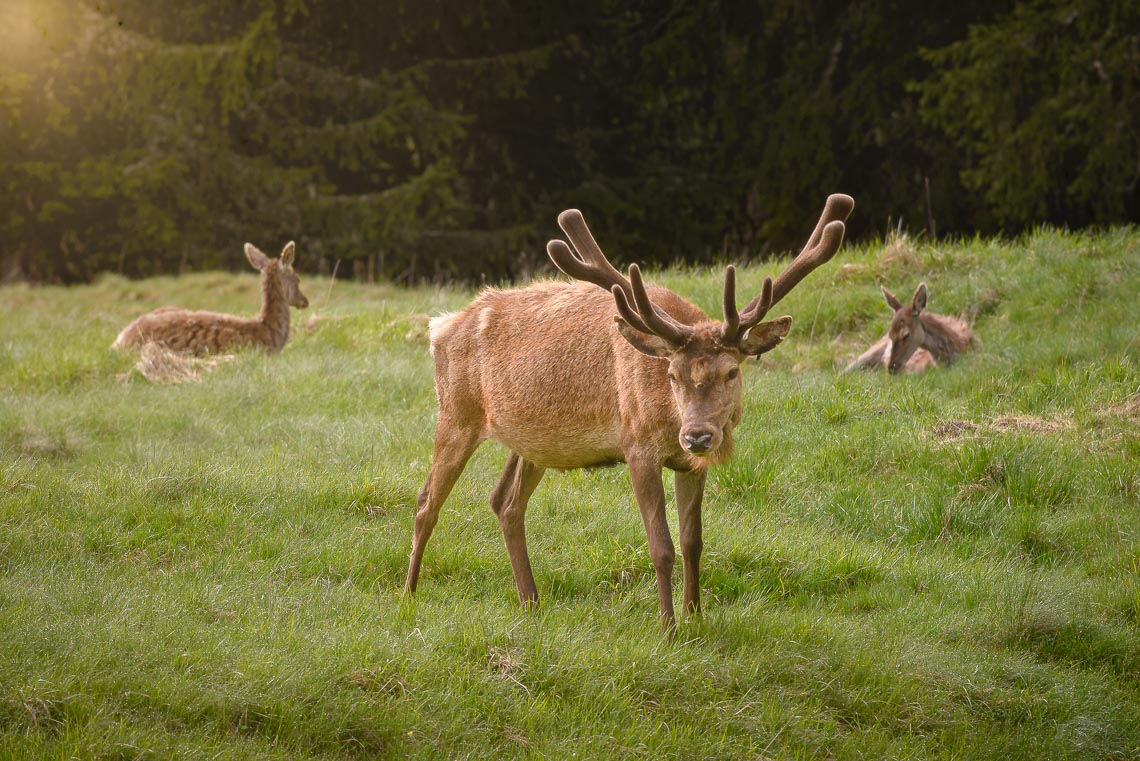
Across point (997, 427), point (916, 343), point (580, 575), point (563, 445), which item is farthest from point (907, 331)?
point (563, 445)

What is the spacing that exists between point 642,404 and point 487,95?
64.0 ft

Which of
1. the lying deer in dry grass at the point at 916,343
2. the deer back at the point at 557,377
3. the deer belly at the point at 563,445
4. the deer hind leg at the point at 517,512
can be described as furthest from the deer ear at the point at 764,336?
the lying deer in dry grass at the point at 916,343

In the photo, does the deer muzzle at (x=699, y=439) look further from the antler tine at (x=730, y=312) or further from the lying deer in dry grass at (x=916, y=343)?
the lying deer in dry grass at (x=916, y=343)

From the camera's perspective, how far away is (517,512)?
23.9 feet

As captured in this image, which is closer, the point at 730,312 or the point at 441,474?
the point at 730,312

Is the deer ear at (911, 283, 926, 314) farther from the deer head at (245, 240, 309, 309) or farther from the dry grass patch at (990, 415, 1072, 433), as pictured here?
the deer head at (245, 240, 309, 309)

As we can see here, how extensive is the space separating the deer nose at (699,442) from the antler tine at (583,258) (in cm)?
103

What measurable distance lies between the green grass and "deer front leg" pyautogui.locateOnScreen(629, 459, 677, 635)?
0.19 metres

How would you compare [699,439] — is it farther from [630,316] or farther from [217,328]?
[217,328]

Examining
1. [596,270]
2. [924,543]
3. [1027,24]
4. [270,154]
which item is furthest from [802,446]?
[270,154]

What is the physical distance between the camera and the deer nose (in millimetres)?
5941

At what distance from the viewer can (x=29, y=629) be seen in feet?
18.4

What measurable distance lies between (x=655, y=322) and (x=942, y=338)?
6234 millimetres

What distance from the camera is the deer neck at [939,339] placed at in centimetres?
1161
